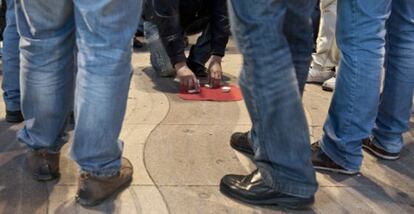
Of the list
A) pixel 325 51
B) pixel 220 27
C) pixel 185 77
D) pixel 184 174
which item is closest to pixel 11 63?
pixel 185 77

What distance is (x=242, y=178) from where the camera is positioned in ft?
6.49

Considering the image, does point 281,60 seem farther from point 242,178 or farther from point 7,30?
point 7,30

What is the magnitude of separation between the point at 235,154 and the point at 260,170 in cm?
44

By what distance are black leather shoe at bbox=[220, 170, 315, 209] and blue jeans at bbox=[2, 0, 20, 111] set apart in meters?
1.20

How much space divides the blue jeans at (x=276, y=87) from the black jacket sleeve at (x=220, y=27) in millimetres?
1428

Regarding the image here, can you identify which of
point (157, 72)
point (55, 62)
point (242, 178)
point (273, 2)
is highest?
point (273, 2)

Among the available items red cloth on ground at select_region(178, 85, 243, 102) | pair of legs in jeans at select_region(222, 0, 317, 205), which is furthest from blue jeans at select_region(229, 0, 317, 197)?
red cloth on ground at select_region(178, 85, 243, 102)

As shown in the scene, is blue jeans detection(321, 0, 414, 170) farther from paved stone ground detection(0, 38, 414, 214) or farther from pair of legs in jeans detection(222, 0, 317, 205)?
pair of legs in jeans detection(222, 0, 317, 205)

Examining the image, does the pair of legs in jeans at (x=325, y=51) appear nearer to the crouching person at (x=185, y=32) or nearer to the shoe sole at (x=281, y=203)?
the crouching person at (x=185, y=32)

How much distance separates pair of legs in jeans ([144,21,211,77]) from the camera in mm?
3412

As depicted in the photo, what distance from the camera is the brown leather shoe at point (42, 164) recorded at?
1.99 meters

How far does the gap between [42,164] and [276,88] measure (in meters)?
0.90

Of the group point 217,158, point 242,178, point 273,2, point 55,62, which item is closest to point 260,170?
point 242,178

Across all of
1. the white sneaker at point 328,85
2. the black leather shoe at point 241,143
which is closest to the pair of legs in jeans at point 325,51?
the white sneaker at point 328,85
